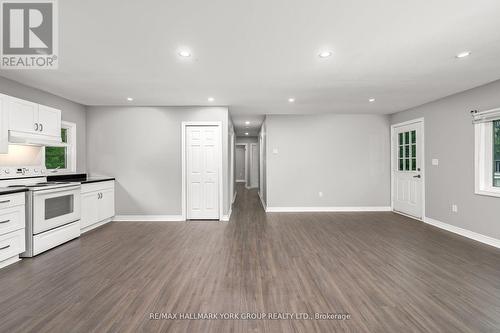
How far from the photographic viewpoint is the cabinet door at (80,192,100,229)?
4020 millimetres

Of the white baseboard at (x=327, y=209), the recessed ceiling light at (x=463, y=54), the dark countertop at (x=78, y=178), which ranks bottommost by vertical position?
the white baseboard at (x=327, y=209)

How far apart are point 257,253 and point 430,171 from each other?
410cm

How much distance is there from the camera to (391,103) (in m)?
4.71

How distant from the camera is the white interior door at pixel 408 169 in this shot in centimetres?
494

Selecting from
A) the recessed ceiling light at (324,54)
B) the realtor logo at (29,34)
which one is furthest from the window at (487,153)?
the realtor logo at (29,34)

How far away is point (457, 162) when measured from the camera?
405 centimetres

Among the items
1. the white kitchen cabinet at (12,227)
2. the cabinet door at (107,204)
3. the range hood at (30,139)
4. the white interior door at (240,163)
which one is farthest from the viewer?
the white interior door at (240,163)

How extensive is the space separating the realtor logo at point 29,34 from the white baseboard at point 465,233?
19.8ft

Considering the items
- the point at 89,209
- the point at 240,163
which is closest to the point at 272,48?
the point at 89,209

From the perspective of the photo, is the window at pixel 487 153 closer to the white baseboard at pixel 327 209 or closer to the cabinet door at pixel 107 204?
the white baseboard at pixel 327 209

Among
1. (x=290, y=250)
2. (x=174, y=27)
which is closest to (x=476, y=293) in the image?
(x=290, y=250)

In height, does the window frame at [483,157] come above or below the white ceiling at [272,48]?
below

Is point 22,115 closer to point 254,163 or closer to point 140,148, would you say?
point 140,148

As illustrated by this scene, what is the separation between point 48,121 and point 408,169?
7.24 metres
